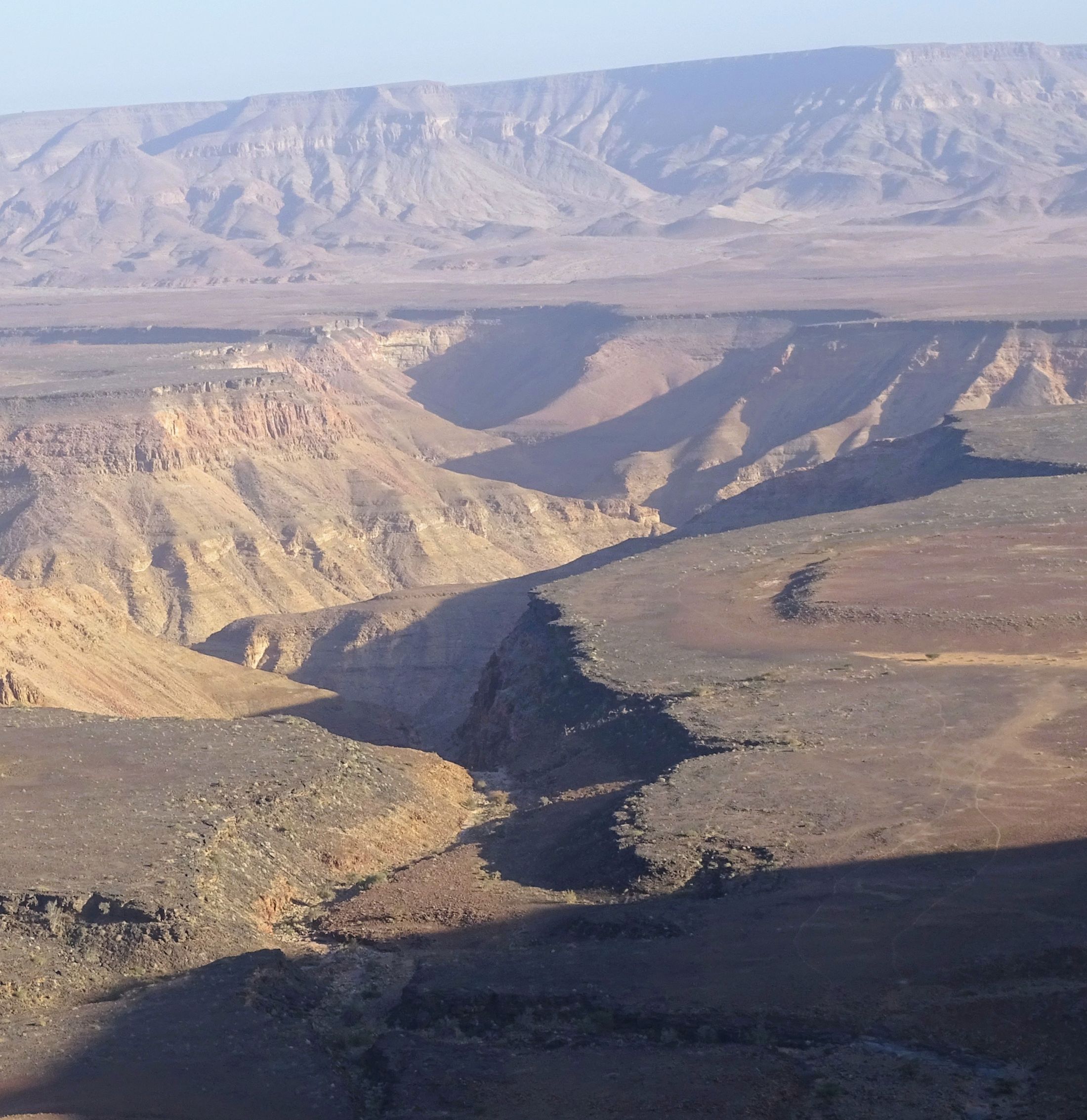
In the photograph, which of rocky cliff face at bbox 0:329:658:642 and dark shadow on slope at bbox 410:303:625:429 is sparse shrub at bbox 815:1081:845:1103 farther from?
dark shadow on slope at bbox 410:303:625:429

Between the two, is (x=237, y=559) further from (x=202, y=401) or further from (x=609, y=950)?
(x=609, y=950)

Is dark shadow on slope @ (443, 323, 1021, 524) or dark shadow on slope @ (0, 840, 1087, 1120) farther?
dark shadow on slope @ (443, 323, 1021, 524)

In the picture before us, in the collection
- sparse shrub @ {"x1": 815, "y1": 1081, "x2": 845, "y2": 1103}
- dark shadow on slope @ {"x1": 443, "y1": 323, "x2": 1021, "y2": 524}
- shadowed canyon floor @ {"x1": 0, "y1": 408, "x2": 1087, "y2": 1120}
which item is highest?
sparse shrub @ {"x1": 815, "y1": 1081, "x2": 845, "y2": 1103}

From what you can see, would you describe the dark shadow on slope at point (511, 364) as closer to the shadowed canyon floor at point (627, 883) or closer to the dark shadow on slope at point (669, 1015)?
the shadowed canyon floor at point (627, 883)

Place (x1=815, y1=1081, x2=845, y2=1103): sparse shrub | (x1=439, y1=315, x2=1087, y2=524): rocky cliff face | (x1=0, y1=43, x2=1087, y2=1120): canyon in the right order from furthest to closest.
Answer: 1. (x1=439, y1=315, x2=1087, y2=524): rocky cliff face
2. (x1=0, y1=43, x2=1087, y2=1120): canyon
3. (x1=815, y1=1081, x2=845, y2=1103): sparse shrub

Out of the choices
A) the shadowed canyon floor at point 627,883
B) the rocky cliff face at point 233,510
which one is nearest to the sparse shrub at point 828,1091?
the shadowed canyon floor at point 627,883

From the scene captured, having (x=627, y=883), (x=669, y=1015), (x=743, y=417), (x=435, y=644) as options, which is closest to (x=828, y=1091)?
(x=669, y=1015)

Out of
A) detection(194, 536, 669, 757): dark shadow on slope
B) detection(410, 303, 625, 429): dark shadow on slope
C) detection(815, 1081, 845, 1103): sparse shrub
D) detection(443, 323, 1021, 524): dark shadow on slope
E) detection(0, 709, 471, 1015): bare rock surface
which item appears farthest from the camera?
detection(410, 303, 625, 429): dark shadow on slope

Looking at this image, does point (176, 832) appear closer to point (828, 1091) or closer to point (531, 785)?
point (531, 785)

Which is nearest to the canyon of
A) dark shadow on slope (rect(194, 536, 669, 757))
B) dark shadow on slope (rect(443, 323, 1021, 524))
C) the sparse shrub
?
the sparse shrub

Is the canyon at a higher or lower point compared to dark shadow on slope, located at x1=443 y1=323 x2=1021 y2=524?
higher

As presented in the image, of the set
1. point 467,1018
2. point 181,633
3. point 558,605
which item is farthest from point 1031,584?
point 181,633
